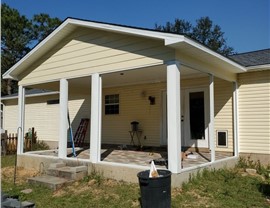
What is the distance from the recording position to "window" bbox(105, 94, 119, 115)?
11.9m

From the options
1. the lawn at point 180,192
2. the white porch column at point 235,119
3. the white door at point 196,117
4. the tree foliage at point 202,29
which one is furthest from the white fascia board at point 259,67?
the tree foliage at point 202,29

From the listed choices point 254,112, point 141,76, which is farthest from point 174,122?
point 254,112

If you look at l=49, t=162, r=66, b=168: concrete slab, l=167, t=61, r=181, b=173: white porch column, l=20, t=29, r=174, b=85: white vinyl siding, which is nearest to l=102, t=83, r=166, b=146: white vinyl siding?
l=20, t=29, r=174, b=85: white vinyl siding

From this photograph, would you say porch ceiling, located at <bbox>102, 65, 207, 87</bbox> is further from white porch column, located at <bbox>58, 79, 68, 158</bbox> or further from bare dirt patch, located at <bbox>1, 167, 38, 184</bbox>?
bare dirt patch, located at <bbox>1, 167, 38, 184</bbox>

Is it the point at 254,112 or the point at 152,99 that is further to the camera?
the point at 152,99

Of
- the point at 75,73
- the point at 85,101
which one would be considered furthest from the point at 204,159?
the point at 85,101

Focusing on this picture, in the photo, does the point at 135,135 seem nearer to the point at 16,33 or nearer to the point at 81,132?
the point at 81,132

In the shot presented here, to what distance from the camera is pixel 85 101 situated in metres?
13.8

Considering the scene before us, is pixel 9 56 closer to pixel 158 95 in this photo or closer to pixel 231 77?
pixel 158 95

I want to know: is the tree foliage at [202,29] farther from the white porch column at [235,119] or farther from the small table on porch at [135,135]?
the white porch column at [235,119]

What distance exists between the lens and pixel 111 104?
39.9 ft

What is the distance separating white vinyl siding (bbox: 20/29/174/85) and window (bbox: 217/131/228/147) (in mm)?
4140

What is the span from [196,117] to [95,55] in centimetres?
413

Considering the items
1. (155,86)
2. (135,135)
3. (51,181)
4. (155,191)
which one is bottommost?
(51,181)
